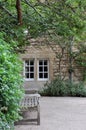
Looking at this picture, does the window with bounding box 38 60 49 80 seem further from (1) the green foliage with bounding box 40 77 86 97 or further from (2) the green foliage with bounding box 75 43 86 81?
(1) the green foliage with bounding box 40 77 86 97

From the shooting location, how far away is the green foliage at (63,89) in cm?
1719

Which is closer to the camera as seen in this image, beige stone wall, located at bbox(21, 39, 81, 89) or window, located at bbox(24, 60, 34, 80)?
beige stone wall, located at bbox(21, 39, 81, 89)

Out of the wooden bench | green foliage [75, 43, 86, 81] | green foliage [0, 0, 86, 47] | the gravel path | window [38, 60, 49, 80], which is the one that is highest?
green foliage [0, 0, 86, 47]

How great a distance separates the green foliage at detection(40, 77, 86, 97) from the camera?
17.2 m

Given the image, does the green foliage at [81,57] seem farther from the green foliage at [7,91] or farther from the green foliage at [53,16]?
the green foliage at [7,91]

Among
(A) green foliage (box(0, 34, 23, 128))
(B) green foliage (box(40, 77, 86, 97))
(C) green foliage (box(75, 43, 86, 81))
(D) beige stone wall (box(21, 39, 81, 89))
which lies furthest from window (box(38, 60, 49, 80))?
(A) green foliage (box(0, 34, 23, 128))

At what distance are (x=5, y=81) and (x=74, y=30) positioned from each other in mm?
6896

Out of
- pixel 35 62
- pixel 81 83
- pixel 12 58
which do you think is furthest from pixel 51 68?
pixel 12 58

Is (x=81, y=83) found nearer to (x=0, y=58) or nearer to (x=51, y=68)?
(x=51, y=68)

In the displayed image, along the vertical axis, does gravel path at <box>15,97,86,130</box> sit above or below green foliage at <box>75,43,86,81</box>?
below

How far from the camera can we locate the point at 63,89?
57.0 feet

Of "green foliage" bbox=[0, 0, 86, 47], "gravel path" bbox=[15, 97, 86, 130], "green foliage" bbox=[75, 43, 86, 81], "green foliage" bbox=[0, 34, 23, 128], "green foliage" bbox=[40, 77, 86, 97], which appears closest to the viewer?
"green foliage" bbox=[0, 34, 23, 128]

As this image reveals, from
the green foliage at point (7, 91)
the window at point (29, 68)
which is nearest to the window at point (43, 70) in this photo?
the window at point (29, 68)

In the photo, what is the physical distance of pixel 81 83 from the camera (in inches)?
726
